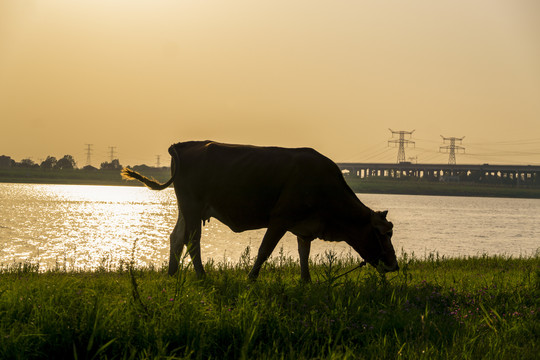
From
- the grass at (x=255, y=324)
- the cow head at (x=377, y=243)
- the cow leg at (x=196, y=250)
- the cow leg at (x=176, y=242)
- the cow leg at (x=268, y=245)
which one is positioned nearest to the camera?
the grass at (x=255, y=324)

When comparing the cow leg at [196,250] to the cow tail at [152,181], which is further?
the cow tail at [152,181]

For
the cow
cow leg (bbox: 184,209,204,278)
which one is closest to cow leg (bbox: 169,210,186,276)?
the cow

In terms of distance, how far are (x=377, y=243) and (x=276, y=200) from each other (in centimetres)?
A: 188

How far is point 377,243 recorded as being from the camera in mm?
9883

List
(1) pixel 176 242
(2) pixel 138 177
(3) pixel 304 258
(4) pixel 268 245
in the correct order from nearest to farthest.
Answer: (4) pixel 268 245 < (3) pixel 304 258 < (1) pixel 176 242 < (2) pixel 138 177

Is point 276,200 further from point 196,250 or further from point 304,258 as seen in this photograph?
point 196,250

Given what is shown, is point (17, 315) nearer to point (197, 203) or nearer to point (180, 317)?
point (180, 317)

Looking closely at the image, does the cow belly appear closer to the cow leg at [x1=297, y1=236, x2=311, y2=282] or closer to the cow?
the cow

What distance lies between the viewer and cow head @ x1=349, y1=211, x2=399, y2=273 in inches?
385

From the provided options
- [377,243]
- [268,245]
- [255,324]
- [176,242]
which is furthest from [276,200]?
[255,324]

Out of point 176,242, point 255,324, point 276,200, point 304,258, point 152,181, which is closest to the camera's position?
point 255,324

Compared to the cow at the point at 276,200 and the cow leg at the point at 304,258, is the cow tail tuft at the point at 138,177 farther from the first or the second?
the cow leg at the point at 304,258

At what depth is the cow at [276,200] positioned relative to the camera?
31.3ft

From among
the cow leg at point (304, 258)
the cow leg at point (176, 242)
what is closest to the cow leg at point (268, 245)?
the cow leg at point (304, 258)
